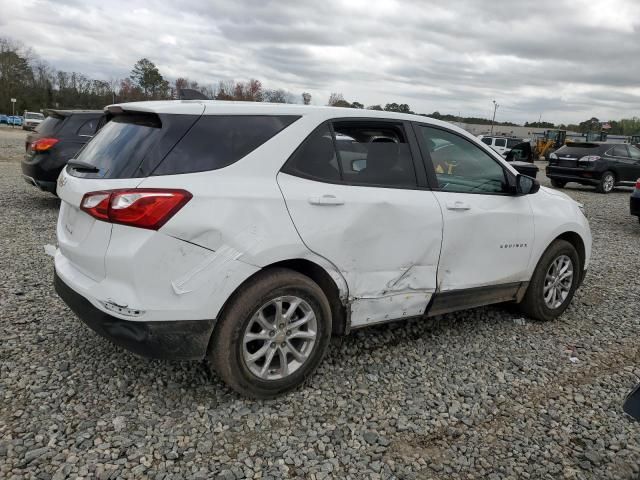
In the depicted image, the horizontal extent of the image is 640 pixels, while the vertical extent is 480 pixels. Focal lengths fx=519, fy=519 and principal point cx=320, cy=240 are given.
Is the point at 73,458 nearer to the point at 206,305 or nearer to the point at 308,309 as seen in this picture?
the point at 206,305

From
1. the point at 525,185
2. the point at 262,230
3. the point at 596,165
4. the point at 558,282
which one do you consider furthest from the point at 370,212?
the point at 596,165

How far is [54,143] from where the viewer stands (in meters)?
8.46

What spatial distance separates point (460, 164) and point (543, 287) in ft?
4.77

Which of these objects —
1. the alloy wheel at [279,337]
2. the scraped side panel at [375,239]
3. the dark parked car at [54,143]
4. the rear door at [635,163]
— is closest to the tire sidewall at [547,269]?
the scraped side panel at [375,239]

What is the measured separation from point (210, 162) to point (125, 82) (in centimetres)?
8220

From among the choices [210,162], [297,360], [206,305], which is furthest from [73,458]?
[210,162]

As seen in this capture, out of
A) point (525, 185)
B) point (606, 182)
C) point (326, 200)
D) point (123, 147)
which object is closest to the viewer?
point (123, 147)

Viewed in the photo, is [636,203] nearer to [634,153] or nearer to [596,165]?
[596,165]

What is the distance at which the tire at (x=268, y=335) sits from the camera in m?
2.80

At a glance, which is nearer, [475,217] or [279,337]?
[279,337]

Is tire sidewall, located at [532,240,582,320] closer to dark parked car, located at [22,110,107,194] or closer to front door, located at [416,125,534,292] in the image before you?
front door, located at [416,125,534,292]

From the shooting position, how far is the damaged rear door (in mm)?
3012

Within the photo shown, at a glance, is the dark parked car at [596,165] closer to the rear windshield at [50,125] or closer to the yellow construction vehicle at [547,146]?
the rear windshield at [50,125]

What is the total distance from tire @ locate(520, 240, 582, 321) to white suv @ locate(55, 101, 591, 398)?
79cm
